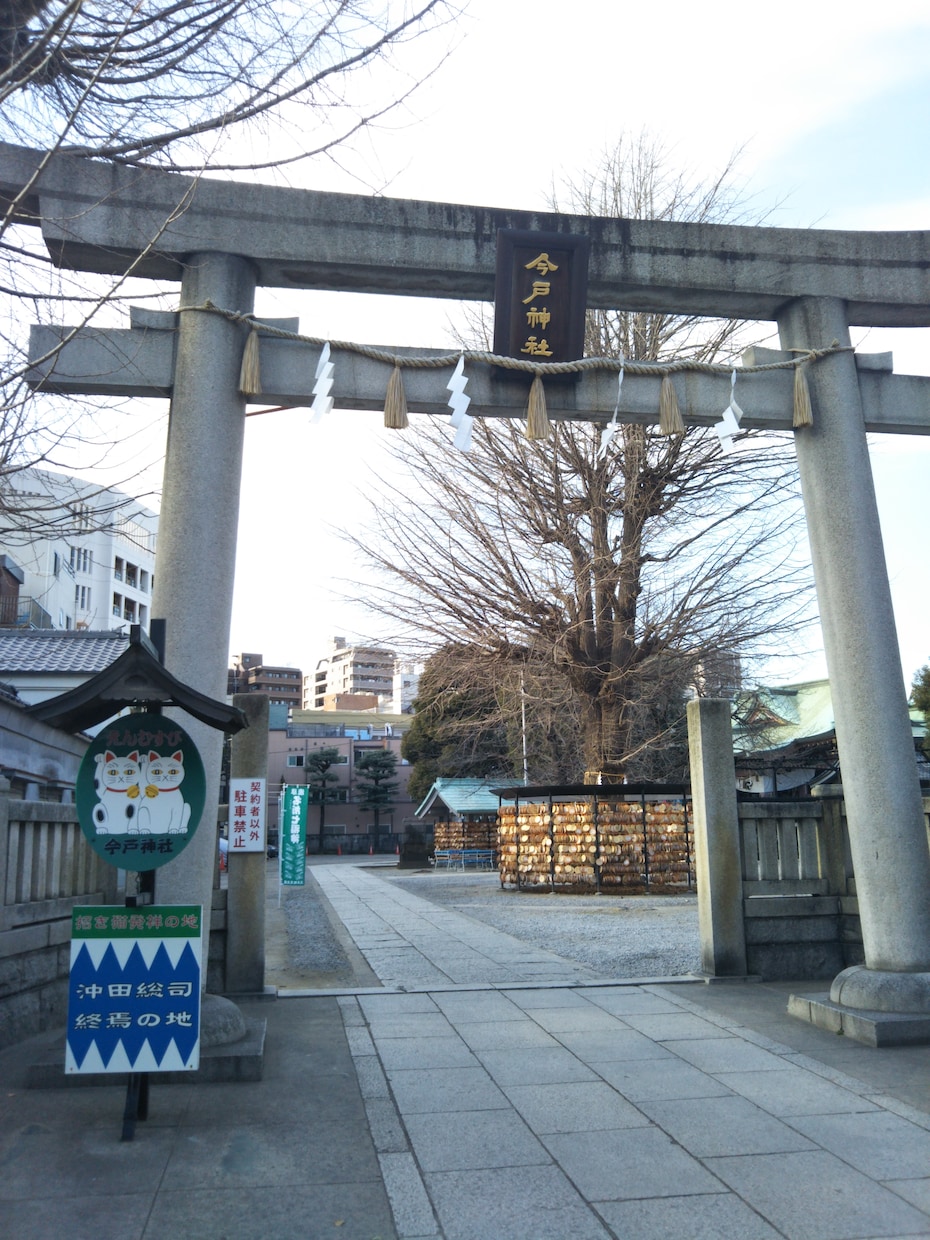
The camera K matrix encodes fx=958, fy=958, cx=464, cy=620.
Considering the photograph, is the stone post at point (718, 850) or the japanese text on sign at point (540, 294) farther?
the stone post at point (718, 850)

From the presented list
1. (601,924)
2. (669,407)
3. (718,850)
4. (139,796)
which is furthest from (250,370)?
(601,924)

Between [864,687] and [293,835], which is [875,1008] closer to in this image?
[864,687]

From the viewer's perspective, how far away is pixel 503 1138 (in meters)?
4.19

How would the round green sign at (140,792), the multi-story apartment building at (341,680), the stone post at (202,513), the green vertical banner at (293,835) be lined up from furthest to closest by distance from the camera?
the multi-story apartment building at (341,680), the green vertical banner at (293,835), the stone post at (202,513), the round green sign at (140,792)

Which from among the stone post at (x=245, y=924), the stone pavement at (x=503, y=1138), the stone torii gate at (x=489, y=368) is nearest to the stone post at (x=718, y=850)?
the stone pavement at (x=503, y=1138)

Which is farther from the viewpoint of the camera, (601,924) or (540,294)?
(601,924)

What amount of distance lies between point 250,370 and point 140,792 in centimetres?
305

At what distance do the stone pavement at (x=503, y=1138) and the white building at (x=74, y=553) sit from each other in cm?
243

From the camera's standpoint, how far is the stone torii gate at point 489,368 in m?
5.98

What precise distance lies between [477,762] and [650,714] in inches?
628

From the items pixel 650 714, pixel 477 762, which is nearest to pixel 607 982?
pixel 650 714

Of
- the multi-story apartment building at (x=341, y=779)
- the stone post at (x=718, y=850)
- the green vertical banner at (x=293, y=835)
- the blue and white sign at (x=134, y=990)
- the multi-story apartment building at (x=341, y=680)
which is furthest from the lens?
the multi-story apartment building at (x=341, y=680)

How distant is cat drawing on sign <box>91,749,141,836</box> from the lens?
177 inches

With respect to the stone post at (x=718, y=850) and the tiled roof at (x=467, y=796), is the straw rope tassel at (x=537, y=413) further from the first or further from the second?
the tiled roof at (x=467, y=796)
